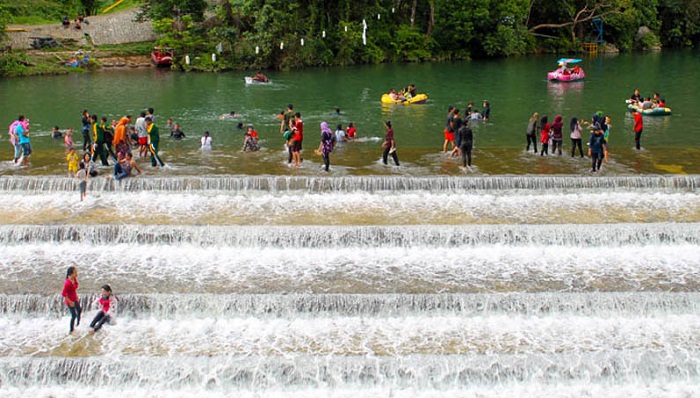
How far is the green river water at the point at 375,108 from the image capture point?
25469 mm

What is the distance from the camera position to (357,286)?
1669 cm

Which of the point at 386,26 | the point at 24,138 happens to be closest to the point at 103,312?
the point at 24,138

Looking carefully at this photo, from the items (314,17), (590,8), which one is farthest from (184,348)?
(590,8)

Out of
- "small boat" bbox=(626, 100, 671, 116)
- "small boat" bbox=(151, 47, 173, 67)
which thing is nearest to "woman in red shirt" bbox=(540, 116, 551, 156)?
"small boat" bbox=(626, 100, 671, 116)

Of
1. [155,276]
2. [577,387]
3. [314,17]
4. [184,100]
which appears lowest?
[577,387]

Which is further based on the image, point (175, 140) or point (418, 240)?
point (175, 140)

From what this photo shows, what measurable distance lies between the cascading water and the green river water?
2303 mm

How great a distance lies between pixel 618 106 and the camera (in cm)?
3969

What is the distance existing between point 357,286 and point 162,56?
49368 millimetres

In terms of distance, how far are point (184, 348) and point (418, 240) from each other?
7006 mm

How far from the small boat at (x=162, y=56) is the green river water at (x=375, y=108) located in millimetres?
2865

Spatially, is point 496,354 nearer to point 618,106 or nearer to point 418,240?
point 418,240

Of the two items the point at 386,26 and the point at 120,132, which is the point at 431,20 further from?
the point at 120,132

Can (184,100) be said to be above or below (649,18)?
below
